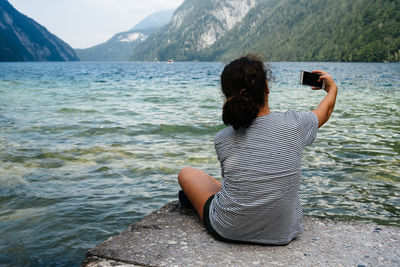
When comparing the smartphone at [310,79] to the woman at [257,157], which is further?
the smartphone at [310,79]

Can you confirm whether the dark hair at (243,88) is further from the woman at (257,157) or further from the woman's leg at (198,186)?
the woman's leg at (198,186)

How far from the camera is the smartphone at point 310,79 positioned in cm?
360

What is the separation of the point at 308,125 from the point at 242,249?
124 cm

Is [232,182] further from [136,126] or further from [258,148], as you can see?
[136,126]

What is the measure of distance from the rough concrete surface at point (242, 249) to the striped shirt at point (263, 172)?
222mm

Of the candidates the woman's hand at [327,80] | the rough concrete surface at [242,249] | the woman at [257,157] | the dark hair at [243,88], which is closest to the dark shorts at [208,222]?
the rough concrete surface at [242,249]

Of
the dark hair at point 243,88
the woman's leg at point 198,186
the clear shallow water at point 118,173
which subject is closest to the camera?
the dark hair at point 243,88

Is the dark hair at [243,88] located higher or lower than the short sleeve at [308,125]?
higher

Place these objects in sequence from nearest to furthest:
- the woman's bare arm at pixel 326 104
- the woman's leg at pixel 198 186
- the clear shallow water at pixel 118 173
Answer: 1. the woman's bare arm at pixel 326 104
2. the woman's leg at pixel 198 186
3. the clear shallow water at pixel 118 173

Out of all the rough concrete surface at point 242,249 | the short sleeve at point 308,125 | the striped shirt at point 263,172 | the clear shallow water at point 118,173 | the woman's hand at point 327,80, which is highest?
the woman's hand at point 327,80

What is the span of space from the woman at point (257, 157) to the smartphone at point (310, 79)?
50 centimetres

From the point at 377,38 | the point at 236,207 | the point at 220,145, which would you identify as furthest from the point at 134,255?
the point at 377,38

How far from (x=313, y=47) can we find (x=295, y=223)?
19222cm

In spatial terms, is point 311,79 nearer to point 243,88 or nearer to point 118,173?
point 243,88
